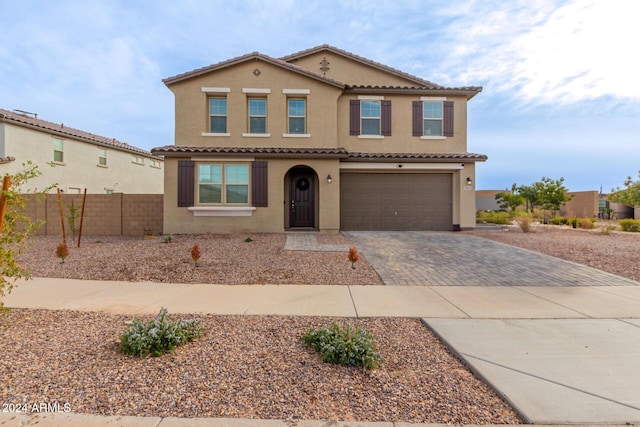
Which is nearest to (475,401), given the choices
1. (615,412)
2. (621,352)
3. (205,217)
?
(615,412)

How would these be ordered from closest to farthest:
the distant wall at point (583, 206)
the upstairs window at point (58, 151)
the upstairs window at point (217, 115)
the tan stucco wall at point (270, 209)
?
the tan stucco wall at point (270, 209) → the upstairs window at point (217, 115) → the upstairs window at point (58, 151) → the distant wall at point (583, 206)

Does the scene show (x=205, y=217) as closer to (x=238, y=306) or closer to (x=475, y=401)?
(x=238, y=306)

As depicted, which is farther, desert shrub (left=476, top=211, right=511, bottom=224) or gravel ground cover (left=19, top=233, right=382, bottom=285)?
desert shrub (left=476, top=211, right=511, bottom=224)

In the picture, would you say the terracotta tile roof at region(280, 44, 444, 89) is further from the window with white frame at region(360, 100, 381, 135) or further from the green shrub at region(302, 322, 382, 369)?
the green shrub at region(302, 322, 382, 369)

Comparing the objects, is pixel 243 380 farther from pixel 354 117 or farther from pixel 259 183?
pixel 354 117

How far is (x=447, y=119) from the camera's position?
14641mm

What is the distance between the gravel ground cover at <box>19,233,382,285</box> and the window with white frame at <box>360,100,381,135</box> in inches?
293

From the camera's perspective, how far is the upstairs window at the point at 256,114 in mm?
13344

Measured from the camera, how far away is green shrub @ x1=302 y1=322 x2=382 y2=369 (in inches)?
122

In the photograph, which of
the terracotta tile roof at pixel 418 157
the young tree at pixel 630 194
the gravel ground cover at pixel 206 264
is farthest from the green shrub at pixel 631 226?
the gravel ground cover at pixel 206 264

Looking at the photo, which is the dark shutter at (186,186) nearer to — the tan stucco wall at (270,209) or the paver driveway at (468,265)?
the tan stucco wall at (270,209)

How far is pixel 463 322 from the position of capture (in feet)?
14.2

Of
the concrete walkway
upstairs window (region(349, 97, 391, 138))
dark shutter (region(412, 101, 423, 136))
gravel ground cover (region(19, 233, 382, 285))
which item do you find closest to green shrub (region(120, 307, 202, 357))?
the concrete walkway

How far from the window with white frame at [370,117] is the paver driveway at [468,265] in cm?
572
